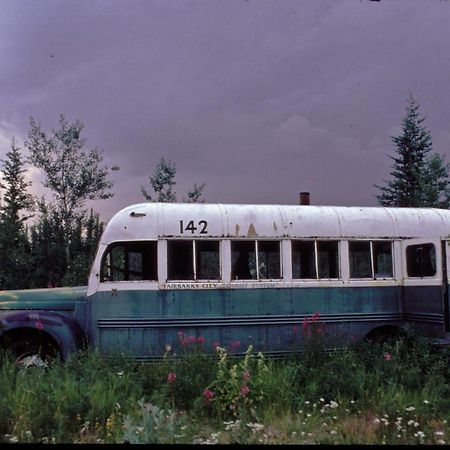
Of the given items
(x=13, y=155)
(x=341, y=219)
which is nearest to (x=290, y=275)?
(x=341, y=219)

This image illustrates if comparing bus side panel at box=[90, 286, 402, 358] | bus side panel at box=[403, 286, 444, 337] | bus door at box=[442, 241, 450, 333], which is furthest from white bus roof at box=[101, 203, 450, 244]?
bus side panel at box=[403, 286, 444, 337]

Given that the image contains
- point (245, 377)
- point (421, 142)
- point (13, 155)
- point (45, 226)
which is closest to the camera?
point (245, 377)

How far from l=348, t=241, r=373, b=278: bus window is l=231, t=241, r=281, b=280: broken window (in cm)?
126

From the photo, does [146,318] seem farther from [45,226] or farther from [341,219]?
[45,226]

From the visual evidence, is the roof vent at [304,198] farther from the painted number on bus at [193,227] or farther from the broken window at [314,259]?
the painted number on bus at [193,227]

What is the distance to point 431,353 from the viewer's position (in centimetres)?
703

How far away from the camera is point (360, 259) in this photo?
8055 millimetres

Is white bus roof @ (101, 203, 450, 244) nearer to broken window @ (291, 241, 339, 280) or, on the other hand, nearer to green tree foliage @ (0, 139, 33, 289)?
broken window @ (291, 241, 339, 280)

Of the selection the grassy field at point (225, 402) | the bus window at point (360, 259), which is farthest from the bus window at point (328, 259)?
the grassy field at point (225, 402)

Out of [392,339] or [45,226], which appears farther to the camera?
[45,226]

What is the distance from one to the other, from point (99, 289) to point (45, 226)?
51.0ft

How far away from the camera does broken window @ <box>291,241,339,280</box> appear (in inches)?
306

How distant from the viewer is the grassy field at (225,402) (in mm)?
4164

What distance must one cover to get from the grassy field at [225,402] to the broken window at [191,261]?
1271 mm
